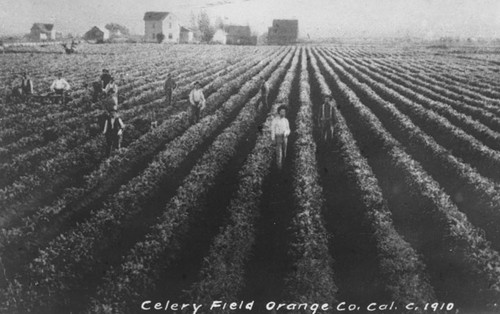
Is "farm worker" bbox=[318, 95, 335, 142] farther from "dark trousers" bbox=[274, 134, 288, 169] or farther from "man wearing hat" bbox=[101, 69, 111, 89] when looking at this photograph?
"man wearing hat" bbox=[101, 69, 111, 89]

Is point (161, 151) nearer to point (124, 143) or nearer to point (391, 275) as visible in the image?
point (124, 143)

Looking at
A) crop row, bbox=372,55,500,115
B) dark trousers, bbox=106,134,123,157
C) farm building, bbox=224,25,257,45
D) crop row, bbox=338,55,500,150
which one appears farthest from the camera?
farm building, bbox=224,25,257,45

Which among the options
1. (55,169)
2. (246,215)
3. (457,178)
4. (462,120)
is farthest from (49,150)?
(462,120)

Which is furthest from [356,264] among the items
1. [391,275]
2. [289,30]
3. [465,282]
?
[289,30]

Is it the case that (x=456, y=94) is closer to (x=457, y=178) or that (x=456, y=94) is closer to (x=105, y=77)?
(x=457, y=178)

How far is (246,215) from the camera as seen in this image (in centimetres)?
897

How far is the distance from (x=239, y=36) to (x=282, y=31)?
972 centimetres

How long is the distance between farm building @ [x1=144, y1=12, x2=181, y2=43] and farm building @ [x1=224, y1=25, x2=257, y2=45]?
12713mm

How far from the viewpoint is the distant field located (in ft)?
21.7

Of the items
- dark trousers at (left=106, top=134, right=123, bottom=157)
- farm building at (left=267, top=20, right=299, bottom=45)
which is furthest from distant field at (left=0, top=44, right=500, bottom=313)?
farm building at (left=267, top=20, right=299, bottom=45)

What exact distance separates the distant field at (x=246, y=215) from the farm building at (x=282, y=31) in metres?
82.6

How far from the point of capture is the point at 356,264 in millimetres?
7422

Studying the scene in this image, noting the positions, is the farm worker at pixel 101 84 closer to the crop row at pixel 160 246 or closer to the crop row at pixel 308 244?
the crop row at pixel 160 246

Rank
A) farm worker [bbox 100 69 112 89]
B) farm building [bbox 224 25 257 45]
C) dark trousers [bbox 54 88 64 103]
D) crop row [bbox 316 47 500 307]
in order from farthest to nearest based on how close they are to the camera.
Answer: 1. farm building [bbox 224 25 257 45]
2. farm worker [bbox 100 69 112 89]
3. dark trousers [bbox 54 88 64 103]
4. crop row [bbox 316 47 500 307]
